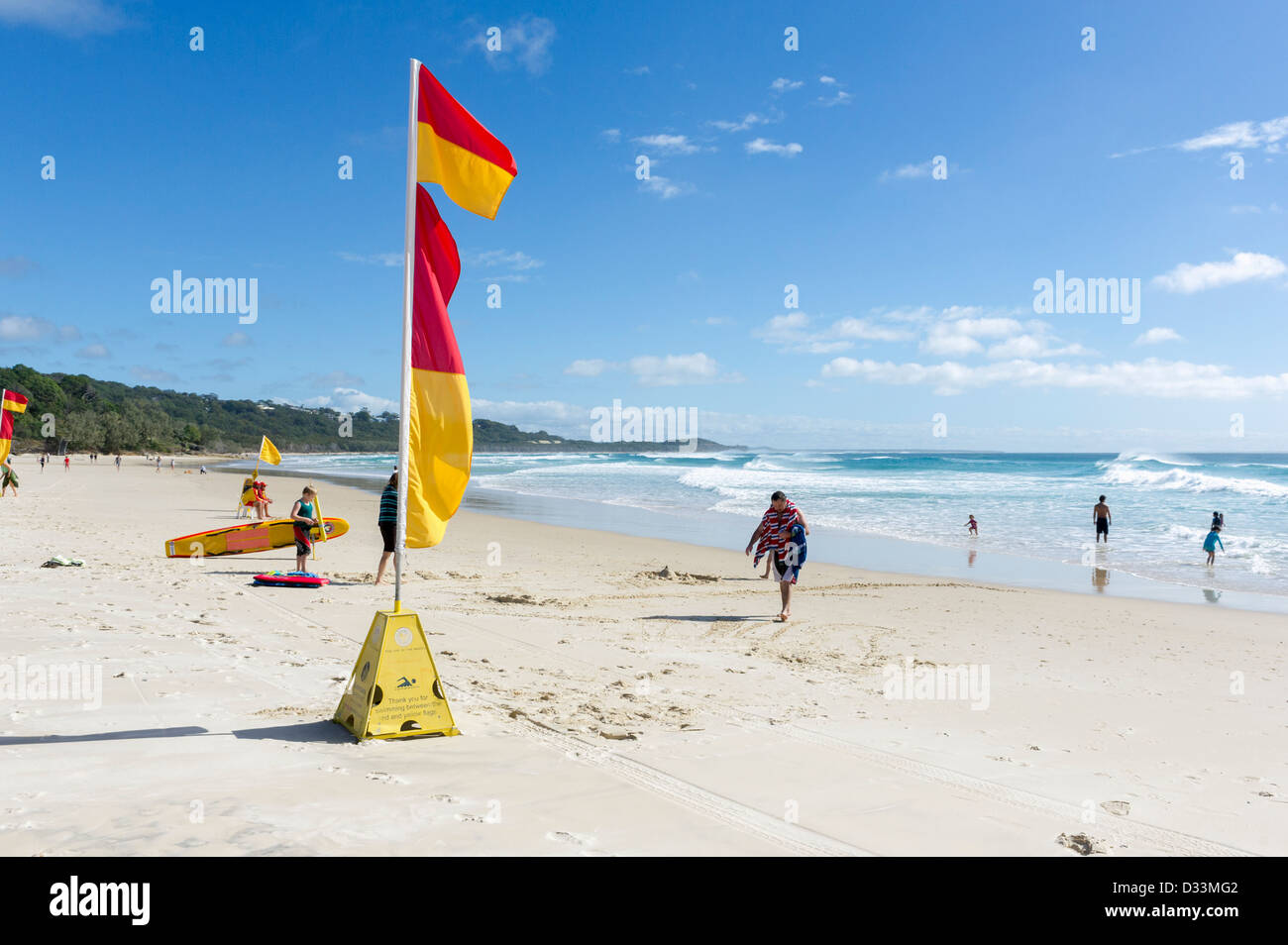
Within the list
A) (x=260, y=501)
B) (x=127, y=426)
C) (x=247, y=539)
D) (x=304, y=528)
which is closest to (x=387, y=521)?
(x=304, y=528)

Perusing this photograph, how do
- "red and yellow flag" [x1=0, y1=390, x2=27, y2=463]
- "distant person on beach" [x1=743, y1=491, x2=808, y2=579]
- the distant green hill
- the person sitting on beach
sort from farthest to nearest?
1. the distant green hill
2. "red and yellow flag" [x1=0, y1=390, x2=27, y2=463]
3. "distant person on beach" [x1=743, y1=491, x2=808, y2=579]
4. the person sitting on beach

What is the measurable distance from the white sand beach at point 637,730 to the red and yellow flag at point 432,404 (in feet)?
5.00

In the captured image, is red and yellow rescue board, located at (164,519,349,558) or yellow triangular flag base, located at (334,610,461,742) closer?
yellow triangular flag base, located at (334,610,461,742)

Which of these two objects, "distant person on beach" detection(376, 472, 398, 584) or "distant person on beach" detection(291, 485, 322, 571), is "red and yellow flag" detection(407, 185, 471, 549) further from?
"distant person on beach" detection(291, 485, 322, 571)

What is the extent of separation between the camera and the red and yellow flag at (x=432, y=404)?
5215mm

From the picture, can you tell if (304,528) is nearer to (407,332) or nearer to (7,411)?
(407,332)

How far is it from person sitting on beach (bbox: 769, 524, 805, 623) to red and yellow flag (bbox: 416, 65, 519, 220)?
6142 mm

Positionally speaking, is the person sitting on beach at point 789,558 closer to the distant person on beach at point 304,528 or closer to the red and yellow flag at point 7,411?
the distant person on beach at point 304,528

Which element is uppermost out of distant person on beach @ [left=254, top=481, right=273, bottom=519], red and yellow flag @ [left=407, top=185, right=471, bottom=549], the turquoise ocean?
red and yellow flag @ [left=407, top=185, right=471, bottom=549]

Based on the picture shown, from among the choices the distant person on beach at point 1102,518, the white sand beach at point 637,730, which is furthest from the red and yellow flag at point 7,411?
the distant person on beach at point 1102,518

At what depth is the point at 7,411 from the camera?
17.3m

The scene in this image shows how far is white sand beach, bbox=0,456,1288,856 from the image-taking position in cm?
379

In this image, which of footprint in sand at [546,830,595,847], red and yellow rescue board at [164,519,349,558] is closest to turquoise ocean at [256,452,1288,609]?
red and yellow rescue board at [164,519,349,558]

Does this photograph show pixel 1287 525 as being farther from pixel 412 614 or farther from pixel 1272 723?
pixel 412 614
